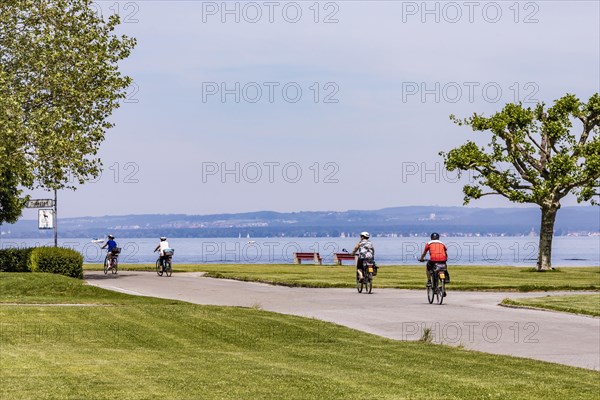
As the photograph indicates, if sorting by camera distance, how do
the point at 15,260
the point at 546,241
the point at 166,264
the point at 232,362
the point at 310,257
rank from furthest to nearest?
the point at 310,257, the point at 546,241, the point at 166,264, the point at 15,260, the point at 232,362

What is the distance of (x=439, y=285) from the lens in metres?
32.8

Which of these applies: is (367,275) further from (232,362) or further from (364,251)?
(232,362)

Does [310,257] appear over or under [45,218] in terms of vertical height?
under

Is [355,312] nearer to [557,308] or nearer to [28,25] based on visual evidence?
[557,308]

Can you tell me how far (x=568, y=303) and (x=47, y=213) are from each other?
34.3 meters

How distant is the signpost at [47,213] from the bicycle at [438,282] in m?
27.7

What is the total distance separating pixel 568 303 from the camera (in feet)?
105

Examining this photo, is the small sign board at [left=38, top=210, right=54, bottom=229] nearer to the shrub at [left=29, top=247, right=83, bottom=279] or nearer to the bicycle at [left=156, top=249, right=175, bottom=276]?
the bicycle at [left=156, top=249, right=175, bottom=276]

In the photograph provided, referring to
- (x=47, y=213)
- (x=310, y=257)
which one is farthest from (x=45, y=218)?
(x=310, y=257)

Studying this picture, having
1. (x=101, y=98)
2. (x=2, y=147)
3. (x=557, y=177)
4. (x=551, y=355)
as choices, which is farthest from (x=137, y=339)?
(x=557, y=177)

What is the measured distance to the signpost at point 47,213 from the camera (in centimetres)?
5644

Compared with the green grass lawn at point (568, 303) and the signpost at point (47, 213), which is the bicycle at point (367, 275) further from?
the signpost at point (47, 213)

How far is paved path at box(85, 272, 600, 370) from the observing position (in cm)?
2172

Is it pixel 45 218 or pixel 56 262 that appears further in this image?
pixel 45 218
